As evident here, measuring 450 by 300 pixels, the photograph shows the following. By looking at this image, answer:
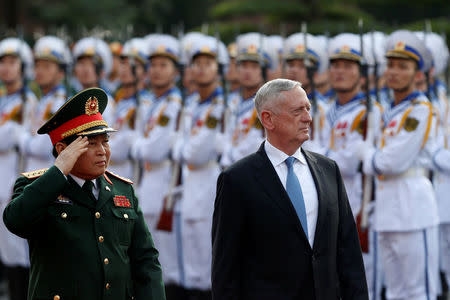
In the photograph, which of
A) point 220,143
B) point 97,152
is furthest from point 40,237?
point 220,143

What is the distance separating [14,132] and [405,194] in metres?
4.53

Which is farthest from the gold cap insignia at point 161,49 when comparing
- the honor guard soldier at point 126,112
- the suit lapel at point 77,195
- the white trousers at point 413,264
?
the suit lapel at point 77,195

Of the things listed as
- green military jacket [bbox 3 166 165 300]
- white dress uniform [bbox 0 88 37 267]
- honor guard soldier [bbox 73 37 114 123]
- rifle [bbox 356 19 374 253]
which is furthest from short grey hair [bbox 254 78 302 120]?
honor guard soldier [bbox 73 37 114 123]

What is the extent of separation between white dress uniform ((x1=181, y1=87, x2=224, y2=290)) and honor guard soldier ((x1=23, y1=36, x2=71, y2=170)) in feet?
5.48

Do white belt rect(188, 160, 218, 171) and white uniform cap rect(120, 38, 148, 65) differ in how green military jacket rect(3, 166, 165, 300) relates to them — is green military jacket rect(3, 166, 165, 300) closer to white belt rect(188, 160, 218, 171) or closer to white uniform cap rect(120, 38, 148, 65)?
white belt rect(188, 160, 218, 171)

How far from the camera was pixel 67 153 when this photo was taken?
14.3ft

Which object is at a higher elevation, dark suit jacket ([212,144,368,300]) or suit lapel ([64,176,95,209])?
A: suit lapel ([64,176,95,209])

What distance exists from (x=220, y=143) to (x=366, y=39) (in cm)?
163

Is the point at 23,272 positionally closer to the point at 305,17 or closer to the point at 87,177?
the point at 87,177

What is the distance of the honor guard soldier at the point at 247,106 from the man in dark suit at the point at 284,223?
3605mm

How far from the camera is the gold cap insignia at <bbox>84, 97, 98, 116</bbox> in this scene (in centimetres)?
455

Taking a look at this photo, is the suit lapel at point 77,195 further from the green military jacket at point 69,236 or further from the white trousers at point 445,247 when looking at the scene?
the white trousers at point 445,247

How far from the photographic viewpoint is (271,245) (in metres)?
4.52

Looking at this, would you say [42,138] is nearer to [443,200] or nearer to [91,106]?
[443,200]
